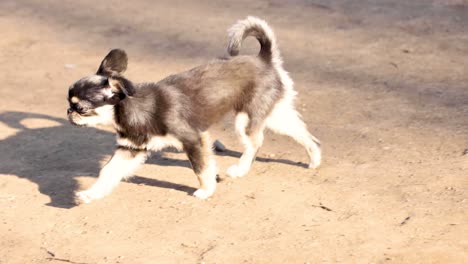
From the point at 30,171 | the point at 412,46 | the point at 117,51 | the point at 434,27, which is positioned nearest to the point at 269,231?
the point at 117,51

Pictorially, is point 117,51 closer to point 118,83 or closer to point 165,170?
point 118,83

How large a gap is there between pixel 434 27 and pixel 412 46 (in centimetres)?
81

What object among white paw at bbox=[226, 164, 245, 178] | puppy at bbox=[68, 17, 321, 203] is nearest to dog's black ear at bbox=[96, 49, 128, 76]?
puppy at bbox=[68, 17, 321, 203]

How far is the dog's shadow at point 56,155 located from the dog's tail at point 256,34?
108 centimetres

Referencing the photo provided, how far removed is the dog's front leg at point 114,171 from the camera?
7.56 m

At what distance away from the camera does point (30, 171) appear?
8469 mm

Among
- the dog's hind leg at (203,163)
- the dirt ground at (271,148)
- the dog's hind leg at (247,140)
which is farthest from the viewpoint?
the dog's hind leg at (247,140)

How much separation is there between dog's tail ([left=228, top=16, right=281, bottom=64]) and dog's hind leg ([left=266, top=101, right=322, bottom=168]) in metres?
0.46

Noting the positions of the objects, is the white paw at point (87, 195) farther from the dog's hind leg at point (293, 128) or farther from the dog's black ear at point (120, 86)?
the dog's hind leg at point (293, 128)

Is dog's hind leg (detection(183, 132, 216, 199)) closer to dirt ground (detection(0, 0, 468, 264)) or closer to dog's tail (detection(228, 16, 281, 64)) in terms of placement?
dirt ground (detection(0, 0, 468, 264))

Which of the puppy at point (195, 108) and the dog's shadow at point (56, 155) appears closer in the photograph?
the puppy at point (195, 108)

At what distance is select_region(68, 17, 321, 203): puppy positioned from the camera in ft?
24.0

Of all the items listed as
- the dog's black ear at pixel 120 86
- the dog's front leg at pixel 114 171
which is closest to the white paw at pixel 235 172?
the dog's front leg at pixel 114 171

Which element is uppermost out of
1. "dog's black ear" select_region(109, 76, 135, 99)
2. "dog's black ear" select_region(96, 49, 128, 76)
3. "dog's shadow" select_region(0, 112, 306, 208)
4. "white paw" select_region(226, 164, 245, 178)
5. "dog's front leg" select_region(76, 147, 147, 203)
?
"dog's black ear" select_region(96, 49, 128, 76)
